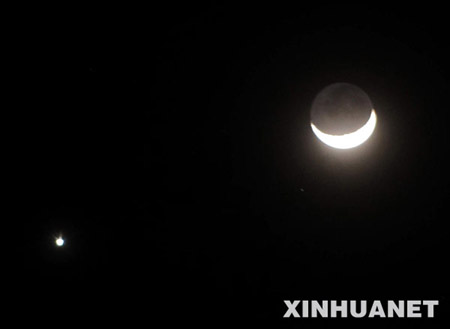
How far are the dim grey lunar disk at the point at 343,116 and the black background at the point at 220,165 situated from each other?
0.36 ft

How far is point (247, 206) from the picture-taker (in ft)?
14.0

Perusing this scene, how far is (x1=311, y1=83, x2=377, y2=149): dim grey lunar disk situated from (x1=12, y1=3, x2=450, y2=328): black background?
0.36 ft

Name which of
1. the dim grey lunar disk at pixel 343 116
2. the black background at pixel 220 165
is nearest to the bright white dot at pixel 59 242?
the black background at pixel 220 165

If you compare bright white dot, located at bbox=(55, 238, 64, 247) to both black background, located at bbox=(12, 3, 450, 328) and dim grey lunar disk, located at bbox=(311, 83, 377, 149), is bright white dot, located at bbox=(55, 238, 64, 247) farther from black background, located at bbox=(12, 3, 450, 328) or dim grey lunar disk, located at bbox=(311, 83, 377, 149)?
dim grey lunar disk, located at bbox=(311, 83, 377, 149)

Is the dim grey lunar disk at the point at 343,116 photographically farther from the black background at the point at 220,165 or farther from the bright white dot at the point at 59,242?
the bright white dot at the point at 59,242

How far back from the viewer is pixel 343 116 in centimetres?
349

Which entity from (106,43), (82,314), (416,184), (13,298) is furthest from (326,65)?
(13,298)

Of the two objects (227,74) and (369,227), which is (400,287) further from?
(227,74)

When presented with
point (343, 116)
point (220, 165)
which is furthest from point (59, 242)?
point (343, 116)

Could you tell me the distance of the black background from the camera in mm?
3691

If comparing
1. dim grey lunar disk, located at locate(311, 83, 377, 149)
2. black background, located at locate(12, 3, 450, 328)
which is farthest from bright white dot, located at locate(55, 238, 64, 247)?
dim grey lunar disk, located at locate(311, 83, 377, 149)

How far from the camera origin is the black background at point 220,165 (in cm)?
369

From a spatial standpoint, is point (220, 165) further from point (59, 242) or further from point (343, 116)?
point (59, 242)

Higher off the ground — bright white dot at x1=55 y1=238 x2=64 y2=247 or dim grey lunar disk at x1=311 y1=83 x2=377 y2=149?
dim grey lunar disk at x1=311 y1=83 x2=377 y2=149
